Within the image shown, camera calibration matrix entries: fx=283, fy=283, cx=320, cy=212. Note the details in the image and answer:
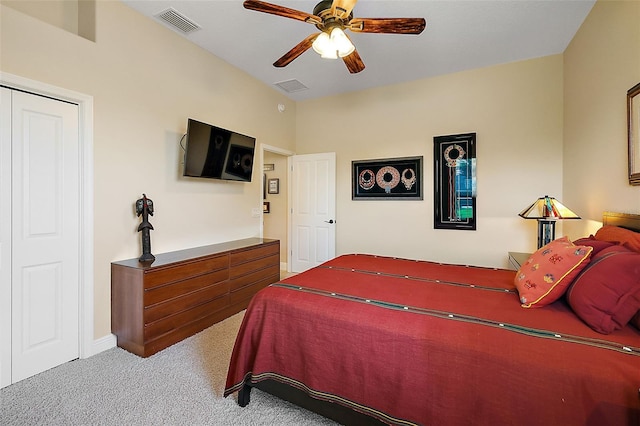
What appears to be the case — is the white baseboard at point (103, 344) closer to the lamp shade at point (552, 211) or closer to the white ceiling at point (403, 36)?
the white ceiling at point (403, 36)

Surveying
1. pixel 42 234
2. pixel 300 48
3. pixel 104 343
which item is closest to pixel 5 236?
pixel 42 234

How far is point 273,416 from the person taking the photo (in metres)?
1.73

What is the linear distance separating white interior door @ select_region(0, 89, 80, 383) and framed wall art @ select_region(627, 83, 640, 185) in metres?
4.14

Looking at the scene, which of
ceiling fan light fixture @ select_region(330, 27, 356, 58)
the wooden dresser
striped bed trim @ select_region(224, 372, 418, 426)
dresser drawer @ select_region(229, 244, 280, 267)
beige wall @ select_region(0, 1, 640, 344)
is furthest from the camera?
dresser drawer @ select_region(229, 244, 280, 267)

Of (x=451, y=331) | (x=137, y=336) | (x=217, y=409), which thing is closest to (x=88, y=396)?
(x=137, y=336)

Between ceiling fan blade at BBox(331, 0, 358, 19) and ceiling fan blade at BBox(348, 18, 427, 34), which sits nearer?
ceiling fan blade at BBox(331, 0, 358, 19)

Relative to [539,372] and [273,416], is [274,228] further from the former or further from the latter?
[539,372]

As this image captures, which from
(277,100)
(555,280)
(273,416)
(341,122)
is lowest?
(273,416)

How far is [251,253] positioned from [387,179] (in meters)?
2.34

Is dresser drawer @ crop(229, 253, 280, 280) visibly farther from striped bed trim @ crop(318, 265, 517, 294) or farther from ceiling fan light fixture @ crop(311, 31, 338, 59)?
ceiling fan light fixture @ crop(311, 31, 338, 59)

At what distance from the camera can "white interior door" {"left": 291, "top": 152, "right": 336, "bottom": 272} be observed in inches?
190

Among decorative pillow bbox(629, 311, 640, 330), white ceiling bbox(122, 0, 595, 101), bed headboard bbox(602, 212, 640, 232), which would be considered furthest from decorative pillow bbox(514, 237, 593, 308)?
white ceiling bbox(122, 0, 595, 101)

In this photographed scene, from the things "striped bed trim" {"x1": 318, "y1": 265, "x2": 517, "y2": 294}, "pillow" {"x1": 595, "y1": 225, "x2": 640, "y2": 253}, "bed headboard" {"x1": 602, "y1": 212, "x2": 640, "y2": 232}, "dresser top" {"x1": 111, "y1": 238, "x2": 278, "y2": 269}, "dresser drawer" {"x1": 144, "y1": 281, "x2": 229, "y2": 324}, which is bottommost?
"dresser drawer" {"x1": 144, "y1": 281, "x2": 229, "y2": 324}

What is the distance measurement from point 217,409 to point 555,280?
2117mm
